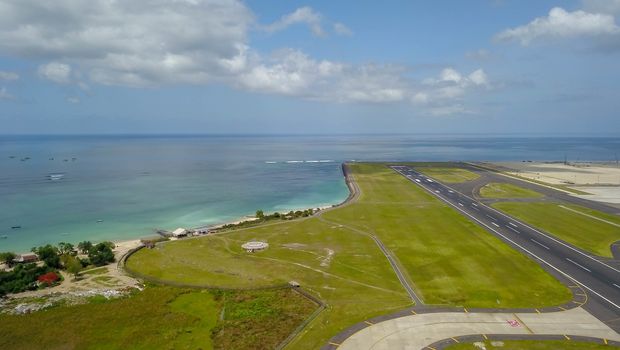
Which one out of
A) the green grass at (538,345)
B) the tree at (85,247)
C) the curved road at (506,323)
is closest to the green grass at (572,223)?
the curved road at (506,323)

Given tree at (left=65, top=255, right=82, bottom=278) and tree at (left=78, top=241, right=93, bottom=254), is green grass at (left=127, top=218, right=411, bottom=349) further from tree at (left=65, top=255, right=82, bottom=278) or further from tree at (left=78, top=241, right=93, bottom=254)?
tree at (left=78, top=241, right=93, bottom=254)

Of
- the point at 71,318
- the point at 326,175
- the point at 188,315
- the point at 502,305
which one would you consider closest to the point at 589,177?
the point at 326,175

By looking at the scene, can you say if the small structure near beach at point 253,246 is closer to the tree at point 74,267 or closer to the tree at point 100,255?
the tree at point 100,255

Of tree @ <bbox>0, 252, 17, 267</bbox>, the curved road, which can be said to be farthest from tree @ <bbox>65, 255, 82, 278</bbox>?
the curved road

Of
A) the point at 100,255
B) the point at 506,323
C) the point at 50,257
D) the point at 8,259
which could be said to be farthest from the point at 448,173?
the point at 8,259

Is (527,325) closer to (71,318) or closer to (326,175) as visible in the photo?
(71,318)

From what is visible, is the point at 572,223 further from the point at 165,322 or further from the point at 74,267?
the point at 74,267
